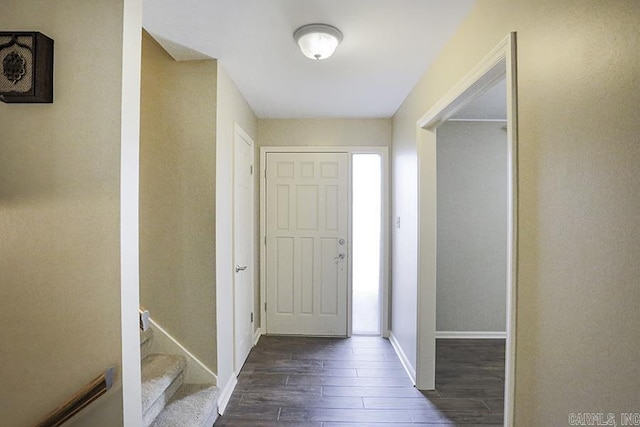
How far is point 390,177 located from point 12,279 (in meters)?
3.15

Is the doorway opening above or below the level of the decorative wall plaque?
below

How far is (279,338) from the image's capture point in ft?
11.6

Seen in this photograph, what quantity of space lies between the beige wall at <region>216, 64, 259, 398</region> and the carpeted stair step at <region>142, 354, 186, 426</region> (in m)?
0.28

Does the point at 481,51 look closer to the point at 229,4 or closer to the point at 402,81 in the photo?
the point at 402,81

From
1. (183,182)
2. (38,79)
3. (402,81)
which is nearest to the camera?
(38,79)

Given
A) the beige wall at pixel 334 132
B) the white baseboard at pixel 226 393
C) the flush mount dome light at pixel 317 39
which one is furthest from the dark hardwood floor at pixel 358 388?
the flush mount dome light at pixel 317 39

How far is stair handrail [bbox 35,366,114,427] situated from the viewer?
1.06 m

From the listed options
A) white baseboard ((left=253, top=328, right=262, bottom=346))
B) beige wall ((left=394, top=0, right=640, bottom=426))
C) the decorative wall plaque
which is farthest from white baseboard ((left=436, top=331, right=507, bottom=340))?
the decorative wall plaque

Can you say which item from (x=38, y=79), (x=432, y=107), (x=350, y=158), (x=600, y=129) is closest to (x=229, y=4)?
(x=38, y=79)

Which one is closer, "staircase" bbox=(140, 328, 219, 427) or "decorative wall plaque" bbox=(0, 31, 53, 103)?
"decorative wall plaque" bbox=(0, 31, 53, 103)

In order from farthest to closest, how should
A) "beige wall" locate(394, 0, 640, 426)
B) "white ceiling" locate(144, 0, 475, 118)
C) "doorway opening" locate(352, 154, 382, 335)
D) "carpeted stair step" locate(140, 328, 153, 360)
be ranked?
"doorway opening" locate(352, 154, 382, 335)
"carpeted stair step" locate(140, 328, 153, 360)
"white ceiling" locate(144, 0, 475, 118)
"beige wall" locate(394, 0, 640, 426)

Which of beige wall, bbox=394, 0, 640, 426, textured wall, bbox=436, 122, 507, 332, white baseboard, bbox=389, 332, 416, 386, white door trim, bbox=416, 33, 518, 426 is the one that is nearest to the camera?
beige wall, bbox=394, 0, 640, 426

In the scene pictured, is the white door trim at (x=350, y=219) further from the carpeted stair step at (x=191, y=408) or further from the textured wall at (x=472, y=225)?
the carpeted stair step at (x=191, y=408)

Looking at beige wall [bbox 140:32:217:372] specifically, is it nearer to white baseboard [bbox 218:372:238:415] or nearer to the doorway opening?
white baseboard [bbox 218:372:238:415]
